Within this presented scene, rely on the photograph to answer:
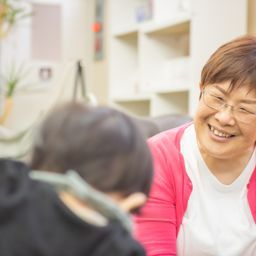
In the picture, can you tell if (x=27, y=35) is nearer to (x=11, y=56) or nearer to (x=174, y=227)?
(x=11, y=56)

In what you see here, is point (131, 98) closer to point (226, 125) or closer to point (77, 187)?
point (226, 125)

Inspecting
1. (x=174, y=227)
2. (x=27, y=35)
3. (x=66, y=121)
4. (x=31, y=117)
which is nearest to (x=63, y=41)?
(x=27, y=35)

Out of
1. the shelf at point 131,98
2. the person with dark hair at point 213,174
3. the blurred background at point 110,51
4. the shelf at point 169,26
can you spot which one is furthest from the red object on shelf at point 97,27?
the person with dark hair at point 213,174

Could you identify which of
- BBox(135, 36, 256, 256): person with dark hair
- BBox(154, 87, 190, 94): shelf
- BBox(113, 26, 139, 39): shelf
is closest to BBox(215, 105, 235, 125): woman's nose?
BBox(135, 36, 256, 256): person with dark hair

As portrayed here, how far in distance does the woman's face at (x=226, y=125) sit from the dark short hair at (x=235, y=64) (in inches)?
0.7

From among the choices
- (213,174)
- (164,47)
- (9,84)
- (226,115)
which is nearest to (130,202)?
(226,115)

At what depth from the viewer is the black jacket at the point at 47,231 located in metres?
0.72

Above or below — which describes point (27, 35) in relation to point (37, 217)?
above

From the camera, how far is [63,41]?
14.9 ft

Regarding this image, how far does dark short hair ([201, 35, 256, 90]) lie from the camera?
1.39 meters

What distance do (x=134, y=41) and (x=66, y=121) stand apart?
2998 mm

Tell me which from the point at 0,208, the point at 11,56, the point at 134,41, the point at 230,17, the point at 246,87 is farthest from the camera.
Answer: the point at 11,56

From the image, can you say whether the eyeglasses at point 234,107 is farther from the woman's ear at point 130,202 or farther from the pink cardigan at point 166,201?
the woman's ear at point 130,202

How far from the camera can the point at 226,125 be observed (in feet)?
4.71
